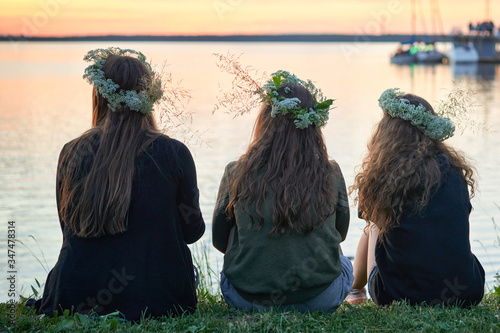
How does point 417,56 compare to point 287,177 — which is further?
point 417,56

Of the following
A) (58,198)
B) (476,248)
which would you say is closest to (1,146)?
(476,248)

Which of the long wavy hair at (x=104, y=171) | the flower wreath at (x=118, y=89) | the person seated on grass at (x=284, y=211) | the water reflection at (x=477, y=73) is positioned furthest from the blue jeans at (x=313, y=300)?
the water reflection at (x=477, y=73)

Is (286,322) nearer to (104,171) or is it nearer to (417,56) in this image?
(104,171)

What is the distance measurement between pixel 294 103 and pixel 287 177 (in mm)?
430

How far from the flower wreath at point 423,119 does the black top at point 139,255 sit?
135 centimetres

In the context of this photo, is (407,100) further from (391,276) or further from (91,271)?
(91,271)

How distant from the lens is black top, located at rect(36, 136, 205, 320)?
3.50m

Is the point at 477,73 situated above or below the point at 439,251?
above

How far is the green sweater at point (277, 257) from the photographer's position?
362 centimetres

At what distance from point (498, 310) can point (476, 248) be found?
164 inches

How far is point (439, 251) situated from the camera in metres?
3.85

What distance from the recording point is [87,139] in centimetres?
354

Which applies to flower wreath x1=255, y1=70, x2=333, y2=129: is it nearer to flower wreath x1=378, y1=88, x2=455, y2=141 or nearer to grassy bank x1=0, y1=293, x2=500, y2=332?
flower wreath x1=378, y1=88, x2=455, y2=141

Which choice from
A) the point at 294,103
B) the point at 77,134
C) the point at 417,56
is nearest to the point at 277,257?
the point at 294,103
